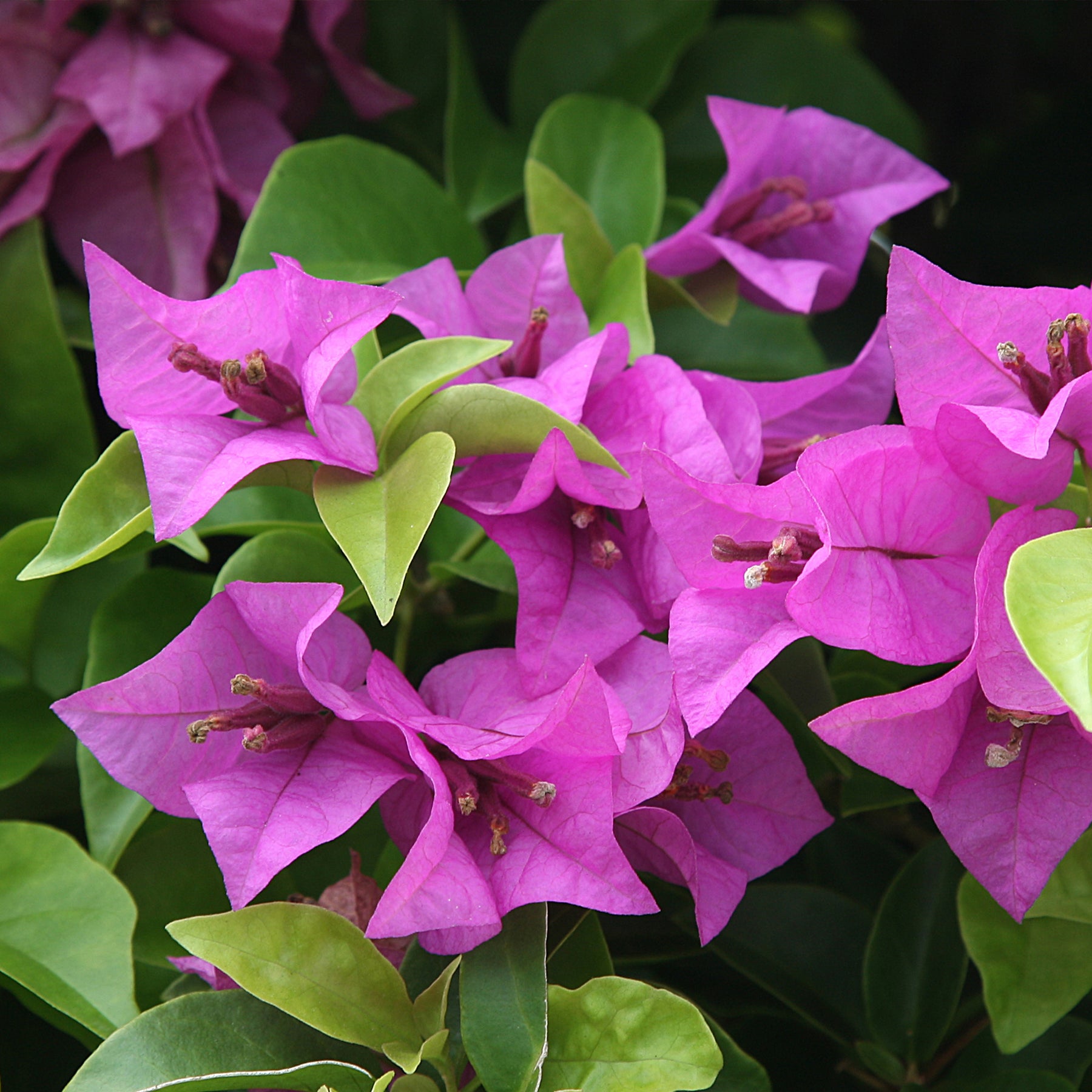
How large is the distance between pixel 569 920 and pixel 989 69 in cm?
88

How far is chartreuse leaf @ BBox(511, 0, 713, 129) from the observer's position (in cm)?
71

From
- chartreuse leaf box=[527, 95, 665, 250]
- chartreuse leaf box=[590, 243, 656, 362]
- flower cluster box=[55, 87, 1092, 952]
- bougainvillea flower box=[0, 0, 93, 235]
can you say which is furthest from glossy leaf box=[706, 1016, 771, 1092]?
bougainvillea flower box=[0, 0, 93, 235]

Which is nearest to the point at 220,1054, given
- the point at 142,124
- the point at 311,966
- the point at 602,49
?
the point at 311,966

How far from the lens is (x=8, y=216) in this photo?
0.59m

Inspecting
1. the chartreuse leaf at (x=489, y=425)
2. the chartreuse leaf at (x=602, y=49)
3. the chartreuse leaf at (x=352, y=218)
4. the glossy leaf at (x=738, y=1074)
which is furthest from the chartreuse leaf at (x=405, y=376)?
the chartreuse leaf at (x=602, y=49)

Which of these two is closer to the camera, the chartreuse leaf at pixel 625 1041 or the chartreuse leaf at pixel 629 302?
the chartreuse leaf at pixel 625 1041

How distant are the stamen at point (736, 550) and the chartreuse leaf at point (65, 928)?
233mm

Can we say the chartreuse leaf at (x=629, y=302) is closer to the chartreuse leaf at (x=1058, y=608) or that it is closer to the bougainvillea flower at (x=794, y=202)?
the bougainvillea flower at (x=794, y=202)

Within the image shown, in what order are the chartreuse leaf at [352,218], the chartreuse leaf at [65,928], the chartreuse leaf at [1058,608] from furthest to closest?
the chartreuse leaf at [352,218] < the chartreuse leaf at [65,928] < the chartreuse leaf at [1058,608]

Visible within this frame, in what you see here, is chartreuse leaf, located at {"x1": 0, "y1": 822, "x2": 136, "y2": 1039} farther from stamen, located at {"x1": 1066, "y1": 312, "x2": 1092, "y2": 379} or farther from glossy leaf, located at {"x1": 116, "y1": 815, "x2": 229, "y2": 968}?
stamen, located at {"x1": 1066, "y1": 312, "x2": 1092, "y2": 379}

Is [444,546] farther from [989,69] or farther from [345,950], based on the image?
[989,69]

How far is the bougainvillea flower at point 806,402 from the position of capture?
0.45m

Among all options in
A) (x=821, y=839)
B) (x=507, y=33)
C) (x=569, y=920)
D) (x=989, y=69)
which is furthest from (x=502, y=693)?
(x=989, y=69)

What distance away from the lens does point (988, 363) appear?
1.29 feet
